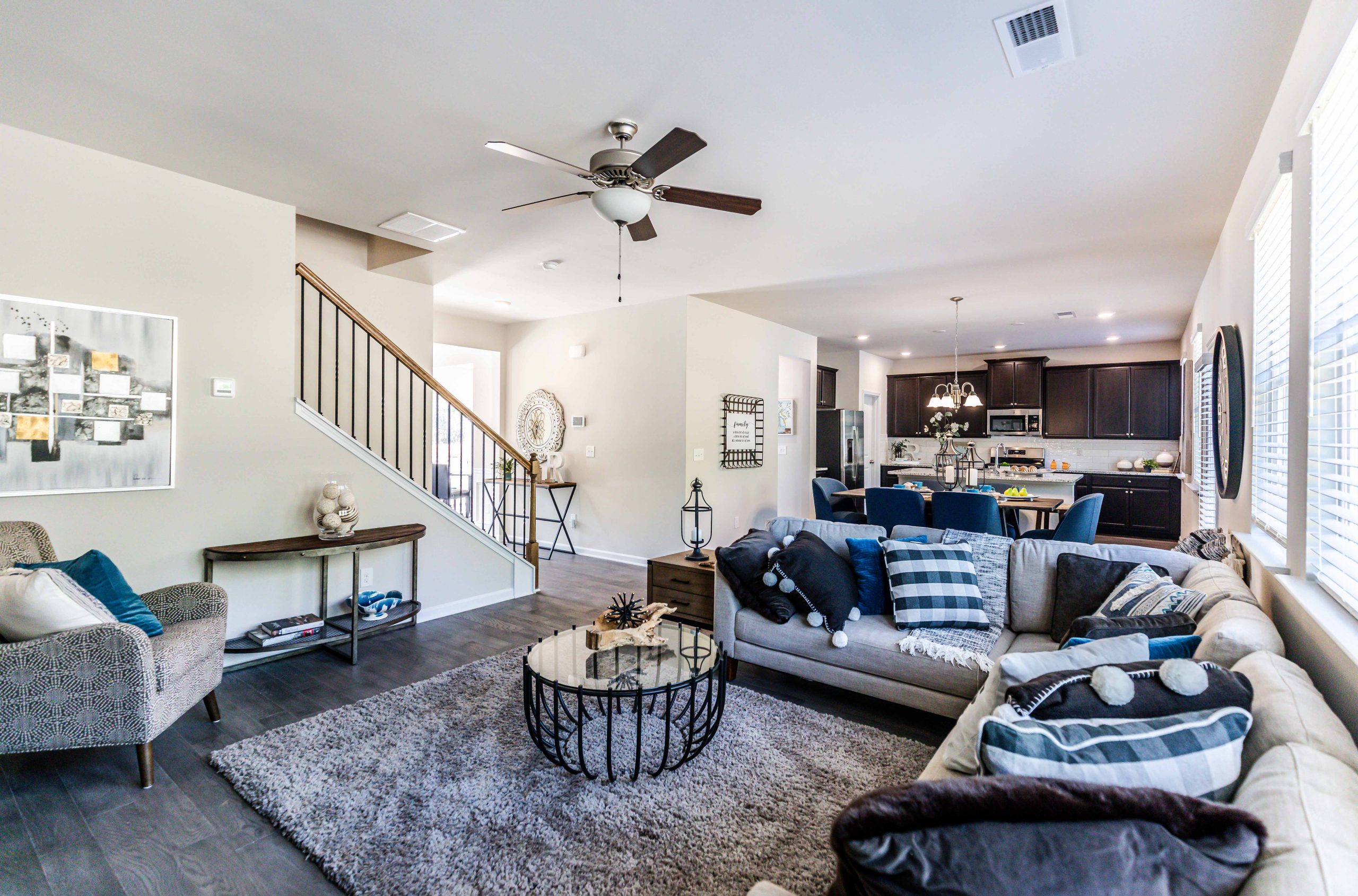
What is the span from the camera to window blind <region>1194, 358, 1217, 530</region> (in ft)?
13.8

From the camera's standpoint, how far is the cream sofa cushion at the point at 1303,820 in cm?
79

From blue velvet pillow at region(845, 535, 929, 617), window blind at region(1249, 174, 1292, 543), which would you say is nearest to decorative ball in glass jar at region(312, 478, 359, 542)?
blue velvet pillow at region(845, 535, 929, 617)

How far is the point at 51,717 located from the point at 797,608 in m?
2.86

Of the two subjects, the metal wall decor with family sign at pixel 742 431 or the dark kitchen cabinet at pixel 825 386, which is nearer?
the metal wall decor with family sign at pixel 742 431

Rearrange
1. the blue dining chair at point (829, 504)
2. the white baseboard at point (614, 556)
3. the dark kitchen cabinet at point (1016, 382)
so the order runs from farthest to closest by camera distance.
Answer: the dark kitchen cabinet at point (1016, 382) → the white baseboard at point (614, 556) → the blue dining chair at point (829, 504)

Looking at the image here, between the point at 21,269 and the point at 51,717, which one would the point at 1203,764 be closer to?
the point at 51,717

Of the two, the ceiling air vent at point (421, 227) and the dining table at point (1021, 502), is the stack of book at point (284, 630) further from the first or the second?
the dining table at point (1021, 502)

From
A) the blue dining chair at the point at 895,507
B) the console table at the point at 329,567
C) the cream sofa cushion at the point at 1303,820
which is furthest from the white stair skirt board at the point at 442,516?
the cream sofa cushion at the point at 1303,820

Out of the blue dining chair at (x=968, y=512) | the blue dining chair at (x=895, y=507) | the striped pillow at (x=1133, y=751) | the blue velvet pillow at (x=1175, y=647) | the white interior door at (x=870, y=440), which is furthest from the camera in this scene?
the white interior door at (x=870, y=440)

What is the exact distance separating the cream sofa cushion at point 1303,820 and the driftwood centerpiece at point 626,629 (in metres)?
1.84

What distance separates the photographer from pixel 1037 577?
2.93 meters

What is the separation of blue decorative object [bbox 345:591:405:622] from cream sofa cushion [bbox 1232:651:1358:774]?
3855 millimetres

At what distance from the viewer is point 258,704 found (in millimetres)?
2955

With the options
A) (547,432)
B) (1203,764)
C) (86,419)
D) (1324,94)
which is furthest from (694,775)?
(547,432)
